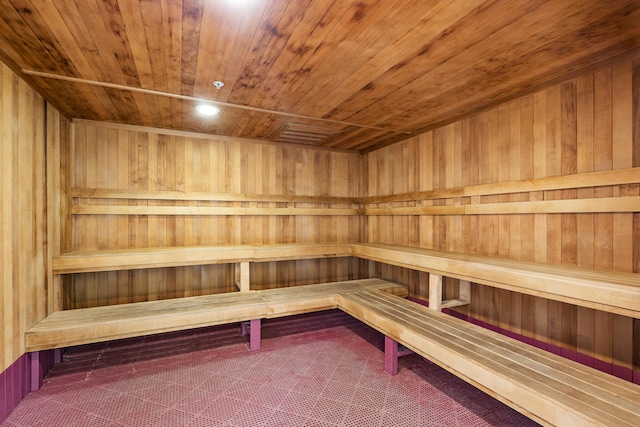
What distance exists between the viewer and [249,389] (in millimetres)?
2412

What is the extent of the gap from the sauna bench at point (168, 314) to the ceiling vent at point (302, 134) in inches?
76.7

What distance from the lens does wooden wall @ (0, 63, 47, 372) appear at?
205 centimetres

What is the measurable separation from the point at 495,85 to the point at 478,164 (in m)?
0.87

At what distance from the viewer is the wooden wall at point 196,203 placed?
135 inches

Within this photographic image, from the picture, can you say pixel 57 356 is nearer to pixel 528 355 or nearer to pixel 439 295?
pixel 439 295

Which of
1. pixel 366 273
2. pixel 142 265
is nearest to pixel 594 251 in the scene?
pixel 366 273

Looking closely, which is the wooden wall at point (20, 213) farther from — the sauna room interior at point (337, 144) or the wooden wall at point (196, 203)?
A: the wooden wall at point (196, 203)

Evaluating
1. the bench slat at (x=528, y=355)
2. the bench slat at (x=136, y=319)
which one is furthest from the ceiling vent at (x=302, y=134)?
the bench slat at (x=528, y=355)

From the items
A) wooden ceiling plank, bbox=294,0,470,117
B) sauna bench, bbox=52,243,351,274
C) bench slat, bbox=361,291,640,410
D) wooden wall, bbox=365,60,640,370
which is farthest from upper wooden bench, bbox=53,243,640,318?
wooden ceiling plank, bbox=294,0,470,117

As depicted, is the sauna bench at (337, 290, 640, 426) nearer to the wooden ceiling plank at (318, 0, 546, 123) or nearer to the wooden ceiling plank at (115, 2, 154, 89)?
the wooden ceiling plank at (318, 0, 546, 123)

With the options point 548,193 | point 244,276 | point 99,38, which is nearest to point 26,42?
point 99,38

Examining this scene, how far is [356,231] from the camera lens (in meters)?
4.91

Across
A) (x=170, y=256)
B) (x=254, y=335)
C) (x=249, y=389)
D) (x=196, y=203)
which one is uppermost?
(x=196, y=203)

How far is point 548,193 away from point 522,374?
1530 mm
